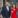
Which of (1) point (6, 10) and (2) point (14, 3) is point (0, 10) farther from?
(2) point (14, 3)

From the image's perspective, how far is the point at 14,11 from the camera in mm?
322

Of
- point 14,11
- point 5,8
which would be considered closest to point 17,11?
point 14,11

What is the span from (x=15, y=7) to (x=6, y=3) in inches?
4.1

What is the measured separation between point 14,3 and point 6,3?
0.09 meters

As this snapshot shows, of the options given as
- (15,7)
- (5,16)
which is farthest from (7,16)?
(15,7)

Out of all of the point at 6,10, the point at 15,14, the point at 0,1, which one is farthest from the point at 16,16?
the point at 0,1

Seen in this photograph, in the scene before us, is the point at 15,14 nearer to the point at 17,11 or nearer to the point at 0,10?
the point at 17,11

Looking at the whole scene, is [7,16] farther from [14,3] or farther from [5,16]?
[14,3]

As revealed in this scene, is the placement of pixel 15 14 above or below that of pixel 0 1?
below

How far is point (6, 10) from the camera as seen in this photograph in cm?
32

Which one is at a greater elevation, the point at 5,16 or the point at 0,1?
the point at 0,1

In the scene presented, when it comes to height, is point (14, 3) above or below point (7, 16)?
above

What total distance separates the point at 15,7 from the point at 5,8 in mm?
107

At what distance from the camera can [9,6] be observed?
32cm
